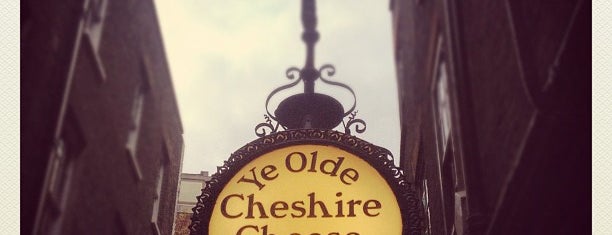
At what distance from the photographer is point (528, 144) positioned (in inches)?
104

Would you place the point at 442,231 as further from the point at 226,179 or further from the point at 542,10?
the point at 542,10

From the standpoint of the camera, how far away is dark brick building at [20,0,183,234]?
2377mm

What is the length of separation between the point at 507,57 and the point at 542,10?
0.54 meters

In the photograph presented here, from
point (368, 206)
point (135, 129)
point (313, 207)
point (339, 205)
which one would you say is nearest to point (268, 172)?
point (313, 207)

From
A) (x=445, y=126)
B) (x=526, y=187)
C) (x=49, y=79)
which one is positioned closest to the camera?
(x=49, y=79)

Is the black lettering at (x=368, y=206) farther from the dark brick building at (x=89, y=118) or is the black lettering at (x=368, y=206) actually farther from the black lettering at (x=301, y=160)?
the dark brick building at (x=89, y=118)

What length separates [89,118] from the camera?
8.48 ft

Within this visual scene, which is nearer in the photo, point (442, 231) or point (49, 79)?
point (49, 79)

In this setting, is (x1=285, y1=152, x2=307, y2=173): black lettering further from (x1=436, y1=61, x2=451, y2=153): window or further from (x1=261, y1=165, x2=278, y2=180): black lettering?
(x1=436, y1=61, x2=451, y2=153): window

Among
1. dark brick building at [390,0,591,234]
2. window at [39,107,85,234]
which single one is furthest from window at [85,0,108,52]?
Result: dark brick building at [390,0,591,234]

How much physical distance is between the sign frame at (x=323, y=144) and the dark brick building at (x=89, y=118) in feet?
0.89

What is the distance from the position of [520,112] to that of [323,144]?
1141 millimetres
